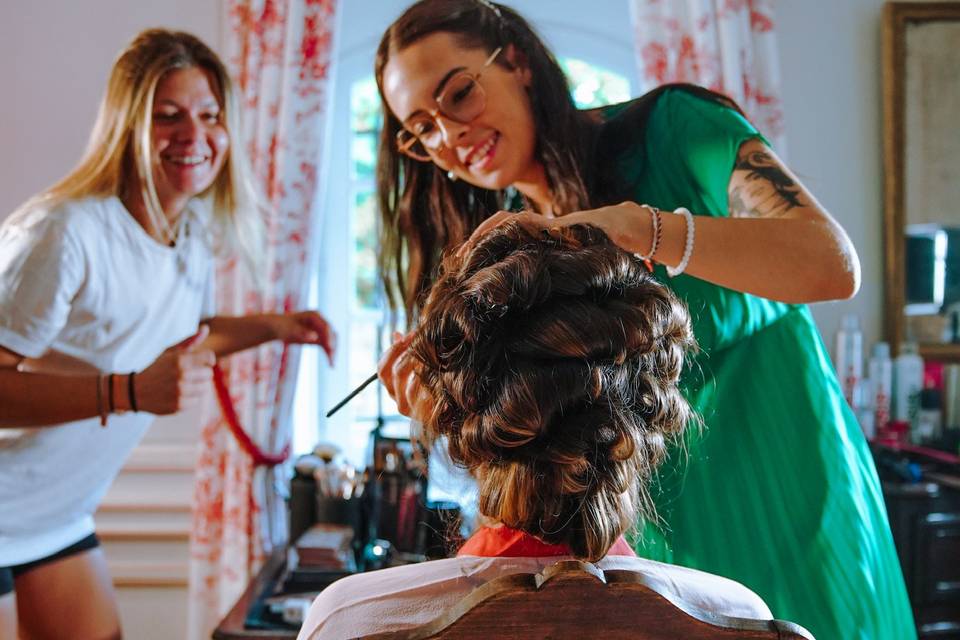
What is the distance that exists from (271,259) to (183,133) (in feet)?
2.11

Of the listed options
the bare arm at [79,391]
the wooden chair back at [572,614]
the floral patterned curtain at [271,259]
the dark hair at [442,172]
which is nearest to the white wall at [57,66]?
the floral patterned curtain at [271,259]

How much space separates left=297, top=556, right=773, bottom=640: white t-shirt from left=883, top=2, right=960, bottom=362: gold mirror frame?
2013 mm

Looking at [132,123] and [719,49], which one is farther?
[719,49]

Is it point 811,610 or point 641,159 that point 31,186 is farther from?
point 811,610

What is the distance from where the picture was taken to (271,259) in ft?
7.47

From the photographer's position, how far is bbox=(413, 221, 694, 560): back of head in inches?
28.7

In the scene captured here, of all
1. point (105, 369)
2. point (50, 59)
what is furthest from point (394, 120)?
point (50, 59)

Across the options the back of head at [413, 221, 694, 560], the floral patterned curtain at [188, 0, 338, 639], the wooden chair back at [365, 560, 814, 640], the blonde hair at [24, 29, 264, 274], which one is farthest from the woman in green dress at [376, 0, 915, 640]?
the floral patterned curtain at [188, 0, 338, 639]

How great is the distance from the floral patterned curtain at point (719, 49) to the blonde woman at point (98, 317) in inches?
46.5

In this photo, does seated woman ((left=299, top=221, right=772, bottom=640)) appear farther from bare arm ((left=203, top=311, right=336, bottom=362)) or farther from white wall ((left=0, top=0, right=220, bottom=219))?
white wall ((left=0, top=0, right=220, bottom=219))

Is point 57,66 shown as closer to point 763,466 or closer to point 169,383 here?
point 169,383

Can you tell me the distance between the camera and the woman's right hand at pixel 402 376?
894mm

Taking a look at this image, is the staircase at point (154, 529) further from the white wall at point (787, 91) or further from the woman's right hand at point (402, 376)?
the woman's right hand at point (402, 376)

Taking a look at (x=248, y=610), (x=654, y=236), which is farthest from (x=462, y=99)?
(x=248, y=610)
